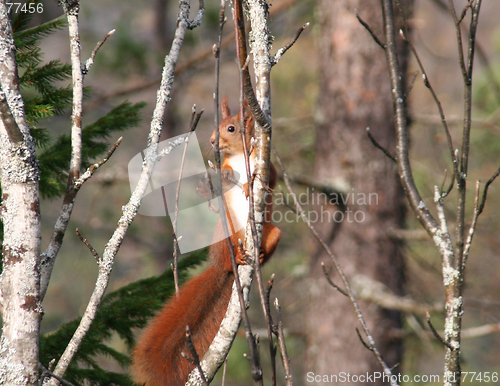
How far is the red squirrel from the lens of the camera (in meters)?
1.46

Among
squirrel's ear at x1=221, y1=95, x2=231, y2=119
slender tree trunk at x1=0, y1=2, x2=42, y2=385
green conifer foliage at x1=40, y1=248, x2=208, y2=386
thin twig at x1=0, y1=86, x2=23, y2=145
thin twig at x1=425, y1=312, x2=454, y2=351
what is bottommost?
green conifer foliage at x1=40, y1=248, x2=208, y2=386

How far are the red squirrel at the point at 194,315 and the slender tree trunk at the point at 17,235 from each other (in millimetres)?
501

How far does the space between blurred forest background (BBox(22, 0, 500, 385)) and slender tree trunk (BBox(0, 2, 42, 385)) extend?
6.01ft

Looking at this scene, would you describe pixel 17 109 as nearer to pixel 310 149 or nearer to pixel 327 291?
pixel 327 291

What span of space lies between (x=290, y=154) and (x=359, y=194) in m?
1.05

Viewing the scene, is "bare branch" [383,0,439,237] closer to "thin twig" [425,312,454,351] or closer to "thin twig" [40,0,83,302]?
"thin twig" [425,312,454,351]

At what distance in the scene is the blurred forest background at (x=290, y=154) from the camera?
12.3 ft

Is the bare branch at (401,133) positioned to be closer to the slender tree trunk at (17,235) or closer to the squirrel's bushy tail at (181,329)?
the squirrel's bushy tail at (181,329)

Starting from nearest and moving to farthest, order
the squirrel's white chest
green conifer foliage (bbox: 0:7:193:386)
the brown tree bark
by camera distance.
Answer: green conifer foliage (bbox: 0:7:193:386)
the squirrel's white chest
the brown tree bark

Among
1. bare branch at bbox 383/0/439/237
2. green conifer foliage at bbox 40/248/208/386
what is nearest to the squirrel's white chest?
green conifer foliage at bbox 40/248/208/386

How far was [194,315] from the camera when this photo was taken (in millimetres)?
1699

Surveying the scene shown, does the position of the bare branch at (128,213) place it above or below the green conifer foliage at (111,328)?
above

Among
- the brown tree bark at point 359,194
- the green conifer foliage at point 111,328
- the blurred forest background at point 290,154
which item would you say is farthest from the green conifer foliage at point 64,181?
the brown tree bark at point 359,194

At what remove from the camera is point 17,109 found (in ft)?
3.57
